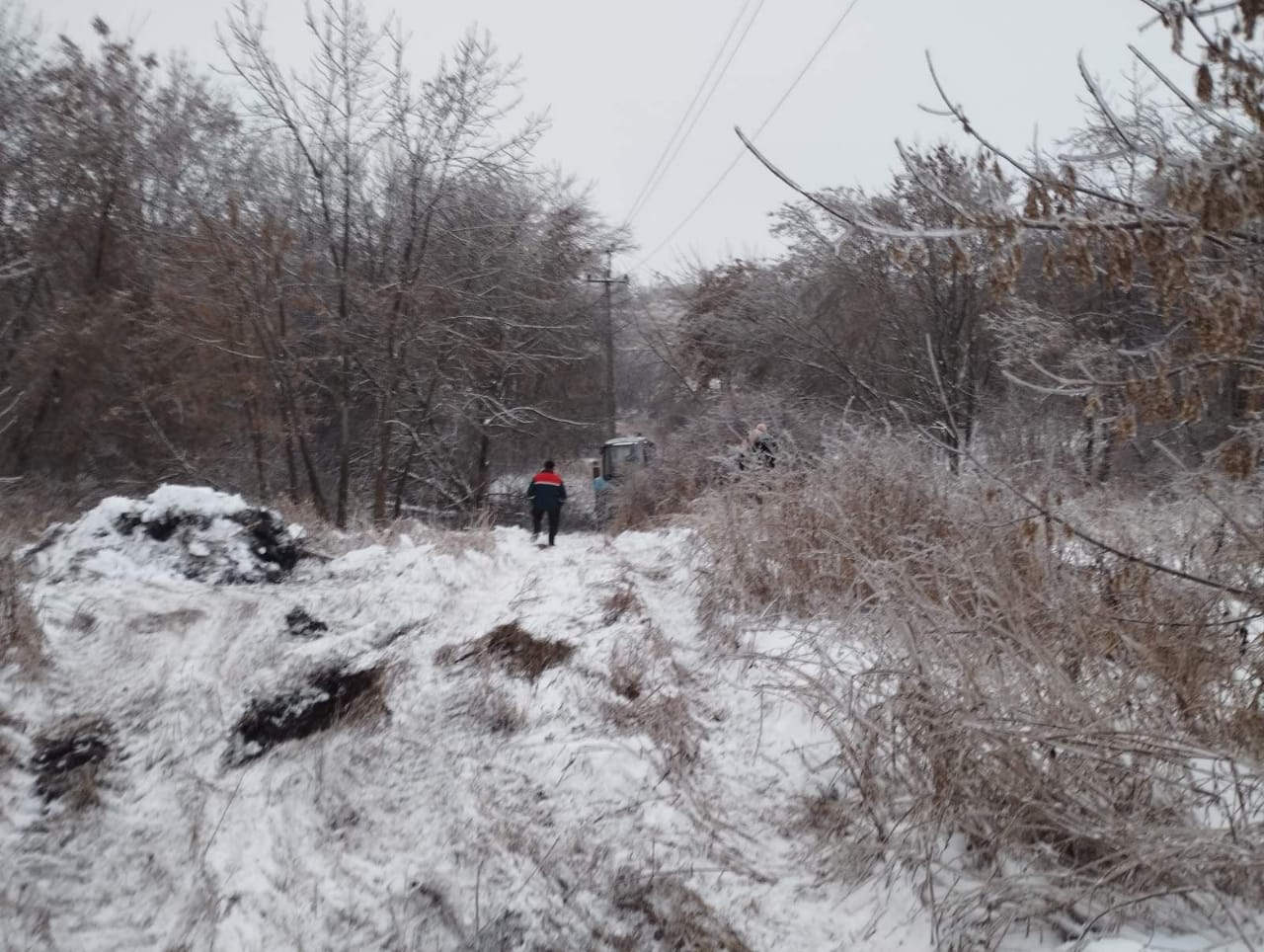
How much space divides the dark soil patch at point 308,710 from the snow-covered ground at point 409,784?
0.04 metres

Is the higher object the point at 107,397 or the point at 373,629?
the point at 107,397

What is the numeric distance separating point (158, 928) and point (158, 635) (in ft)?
10.6

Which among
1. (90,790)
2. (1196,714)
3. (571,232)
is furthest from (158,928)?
(571,232)

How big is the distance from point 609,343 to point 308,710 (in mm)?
26083

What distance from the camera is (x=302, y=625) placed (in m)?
6.70

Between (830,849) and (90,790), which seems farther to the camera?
(90,790)

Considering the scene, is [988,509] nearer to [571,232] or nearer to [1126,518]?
[1126,518]

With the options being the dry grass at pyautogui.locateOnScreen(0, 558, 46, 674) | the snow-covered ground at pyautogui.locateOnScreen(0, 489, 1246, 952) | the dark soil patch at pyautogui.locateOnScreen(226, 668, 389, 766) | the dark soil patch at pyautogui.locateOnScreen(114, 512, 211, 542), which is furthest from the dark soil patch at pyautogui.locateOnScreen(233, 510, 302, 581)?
the dark soil patch at pyautogui.locateOnScreen(226, 668, 389, 766)

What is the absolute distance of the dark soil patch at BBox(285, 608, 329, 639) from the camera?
21.6 ft

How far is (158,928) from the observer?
11.5 feet

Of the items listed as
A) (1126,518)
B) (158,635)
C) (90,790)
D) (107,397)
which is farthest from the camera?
(107,397)

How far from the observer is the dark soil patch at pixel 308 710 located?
506cm

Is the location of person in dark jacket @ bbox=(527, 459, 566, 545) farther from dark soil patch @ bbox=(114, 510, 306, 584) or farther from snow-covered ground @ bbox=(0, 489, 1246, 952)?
snow-covered ground @ bbox=(0, 489, 1246, 952)

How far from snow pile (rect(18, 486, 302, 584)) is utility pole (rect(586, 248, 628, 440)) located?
73.5 feet
